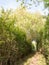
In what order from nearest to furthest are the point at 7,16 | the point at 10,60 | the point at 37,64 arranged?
the point at 7,16 < the point at 10,60 < the point at 37,64

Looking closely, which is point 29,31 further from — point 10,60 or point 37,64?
point 10,60

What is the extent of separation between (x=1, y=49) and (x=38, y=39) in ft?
90.9

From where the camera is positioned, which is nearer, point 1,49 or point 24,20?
point 1,49

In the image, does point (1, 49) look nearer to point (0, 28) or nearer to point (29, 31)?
point (0, 28)

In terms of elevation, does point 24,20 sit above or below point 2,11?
above

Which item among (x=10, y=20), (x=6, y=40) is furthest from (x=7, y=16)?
(x=6, y=40)

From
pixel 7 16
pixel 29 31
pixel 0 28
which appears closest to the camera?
pixel 0 28

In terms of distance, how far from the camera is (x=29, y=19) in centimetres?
4453

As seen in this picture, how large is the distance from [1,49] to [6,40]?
796 millimetres

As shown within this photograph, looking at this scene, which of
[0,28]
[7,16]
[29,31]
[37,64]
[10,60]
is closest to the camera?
[0,28]

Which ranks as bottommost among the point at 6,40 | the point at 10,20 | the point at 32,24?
the point at 6,40

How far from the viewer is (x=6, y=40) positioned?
59.2 ft

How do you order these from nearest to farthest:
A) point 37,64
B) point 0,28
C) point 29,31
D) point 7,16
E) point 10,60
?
point 0,28 → point 7,16 → point 10,60 → point 37,64 → point 29,31

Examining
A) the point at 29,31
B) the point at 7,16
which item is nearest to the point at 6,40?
the point at 7,16
